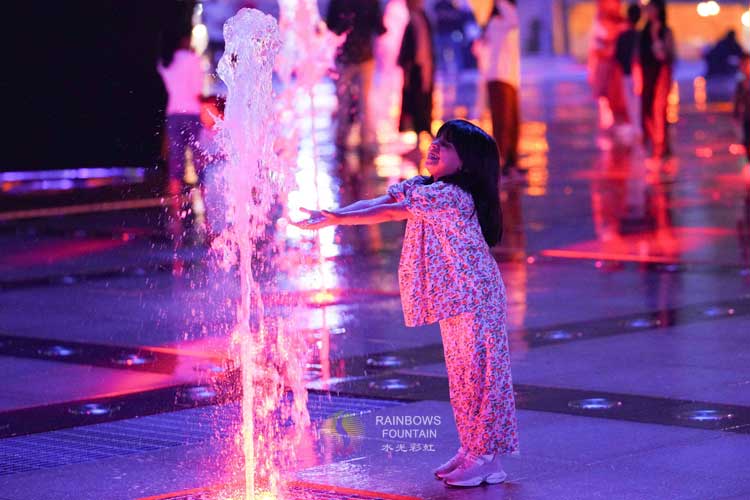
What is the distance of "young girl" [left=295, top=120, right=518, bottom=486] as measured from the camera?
573 centimetres

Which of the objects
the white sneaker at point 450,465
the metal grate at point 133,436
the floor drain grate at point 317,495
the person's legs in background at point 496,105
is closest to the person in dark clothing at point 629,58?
the person's legs in background at point 496,105

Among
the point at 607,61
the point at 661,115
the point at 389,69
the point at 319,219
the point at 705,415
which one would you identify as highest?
the point at 389,69

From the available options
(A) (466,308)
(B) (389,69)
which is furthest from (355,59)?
(A) (466,308)

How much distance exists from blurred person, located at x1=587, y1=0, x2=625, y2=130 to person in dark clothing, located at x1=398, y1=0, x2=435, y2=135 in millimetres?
5069

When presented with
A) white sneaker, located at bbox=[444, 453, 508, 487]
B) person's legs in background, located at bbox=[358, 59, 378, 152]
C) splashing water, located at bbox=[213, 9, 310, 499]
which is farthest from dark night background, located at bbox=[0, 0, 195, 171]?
white sneaker, located at bbox=[444, 453, 508, 487]

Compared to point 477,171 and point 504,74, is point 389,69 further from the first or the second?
point 477,171

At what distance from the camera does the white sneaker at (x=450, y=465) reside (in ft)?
18.9

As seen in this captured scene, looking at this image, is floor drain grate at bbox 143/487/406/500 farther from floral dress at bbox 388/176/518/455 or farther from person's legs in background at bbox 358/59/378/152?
person's legs in background at bbox 358/59/378/152

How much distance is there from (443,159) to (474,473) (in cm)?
122

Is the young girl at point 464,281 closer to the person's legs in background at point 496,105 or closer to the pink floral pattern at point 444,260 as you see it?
the pink floral pattern at point 444,260

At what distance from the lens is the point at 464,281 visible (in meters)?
5.72

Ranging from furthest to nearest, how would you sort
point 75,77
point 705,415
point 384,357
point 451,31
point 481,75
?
1. point 451,31
2. point 481,75
3. point 75,77
4. point 384,357
5. point 705,415

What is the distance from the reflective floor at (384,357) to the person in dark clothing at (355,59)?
4.76 meters

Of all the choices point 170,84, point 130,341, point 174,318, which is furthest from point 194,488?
point 170,84
